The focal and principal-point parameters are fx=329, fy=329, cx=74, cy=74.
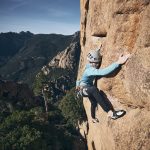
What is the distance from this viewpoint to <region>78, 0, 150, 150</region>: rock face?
44.8ft

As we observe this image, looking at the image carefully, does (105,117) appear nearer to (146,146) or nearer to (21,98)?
(146,146)

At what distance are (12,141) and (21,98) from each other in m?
42.4

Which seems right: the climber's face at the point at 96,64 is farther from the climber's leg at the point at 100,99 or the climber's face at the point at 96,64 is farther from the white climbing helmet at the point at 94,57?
the climber's leg at the point at 100,99

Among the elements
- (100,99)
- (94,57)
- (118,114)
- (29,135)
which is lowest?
(29,135)

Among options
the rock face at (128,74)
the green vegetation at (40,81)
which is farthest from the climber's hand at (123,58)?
the green vegetation at (40,81)

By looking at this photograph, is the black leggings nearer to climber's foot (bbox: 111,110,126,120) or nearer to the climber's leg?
the climber's leg

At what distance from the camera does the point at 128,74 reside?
14547 mm

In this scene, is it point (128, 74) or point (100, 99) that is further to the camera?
point (100, 99)

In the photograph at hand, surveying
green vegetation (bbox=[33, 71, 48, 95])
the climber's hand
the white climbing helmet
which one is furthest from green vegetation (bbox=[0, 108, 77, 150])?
the climber's hand

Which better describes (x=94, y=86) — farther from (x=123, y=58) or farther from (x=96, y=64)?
(x=123, y=58)

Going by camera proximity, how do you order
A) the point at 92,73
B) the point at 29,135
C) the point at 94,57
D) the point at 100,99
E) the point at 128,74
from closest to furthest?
the point at 128,74 → the point at 92,73 → the point at 100,99 → the point at 94,57 → the point at 29,135

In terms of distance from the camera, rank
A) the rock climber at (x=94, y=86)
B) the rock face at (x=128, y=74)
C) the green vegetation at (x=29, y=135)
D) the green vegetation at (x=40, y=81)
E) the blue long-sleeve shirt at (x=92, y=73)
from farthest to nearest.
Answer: the green vegetation at (x=40, y=81)
the green vegetation at (x=29, y=135)
the rock climber at (x=94, y=86)
the blue long-sleeve shirt at (x=92, y=73)
the rock face at (x=128, y=74)

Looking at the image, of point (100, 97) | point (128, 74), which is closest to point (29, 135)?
point (100, 97)

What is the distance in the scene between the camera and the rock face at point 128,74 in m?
13.6
